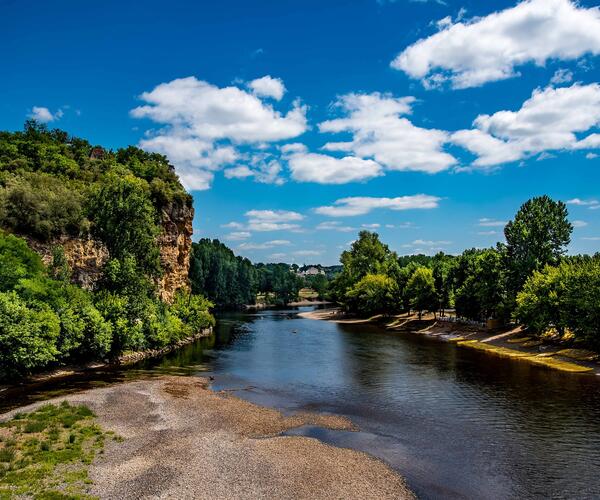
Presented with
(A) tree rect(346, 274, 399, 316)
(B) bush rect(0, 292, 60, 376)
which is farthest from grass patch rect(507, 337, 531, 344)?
(B) bush rect(0, 292, 60, 376)

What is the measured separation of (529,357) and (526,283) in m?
13.7

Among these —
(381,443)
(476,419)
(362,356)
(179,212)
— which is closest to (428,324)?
(362,356)

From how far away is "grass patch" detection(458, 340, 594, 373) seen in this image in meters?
52.6

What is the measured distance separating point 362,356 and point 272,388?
2230cm

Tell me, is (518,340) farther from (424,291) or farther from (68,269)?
(68,269)

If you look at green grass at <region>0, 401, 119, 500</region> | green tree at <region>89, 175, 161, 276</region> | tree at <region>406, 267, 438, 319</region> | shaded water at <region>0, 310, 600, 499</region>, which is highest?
green tree at <region>89, 175, 161, 276</region>

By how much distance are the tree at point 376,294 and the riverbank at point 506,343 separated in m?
6.06

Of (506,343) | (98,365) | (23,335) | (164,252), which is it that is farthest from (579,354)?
(164,252)

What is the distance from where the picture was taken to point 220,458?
25891 mm

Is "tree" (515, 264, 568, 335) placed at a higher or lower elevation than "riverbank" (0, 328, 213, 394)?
higher

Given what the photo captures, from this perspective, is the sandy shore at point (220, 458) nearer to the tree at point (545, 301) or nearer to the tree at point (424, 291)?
the tree at point (545, 301)

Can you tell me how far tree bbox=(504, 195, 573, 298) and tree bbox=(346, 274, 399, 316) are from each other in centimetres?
4370

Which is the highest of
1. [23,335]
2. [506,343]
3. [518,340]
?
[23,335]

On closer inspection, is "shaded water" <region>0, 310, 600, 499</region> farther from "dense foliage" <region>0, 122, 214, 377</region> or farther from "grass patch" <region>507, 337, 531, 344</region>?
"grass patch" <region>507, 337, 531, 344</region>
